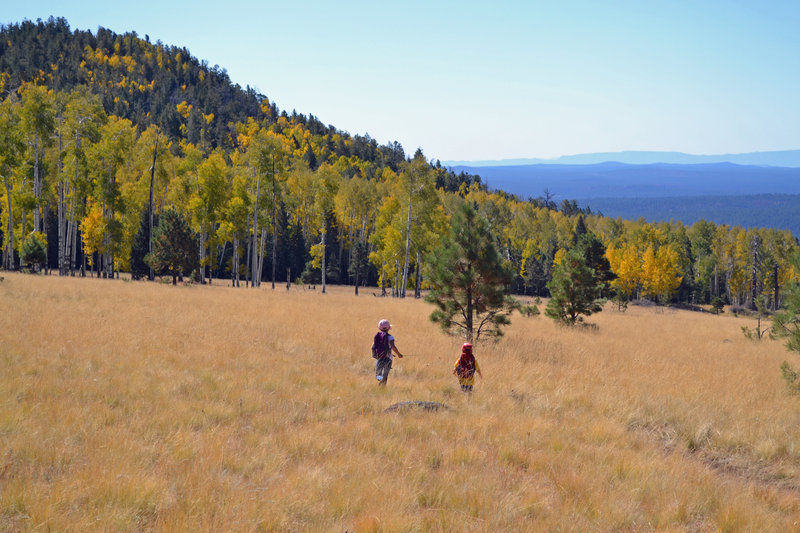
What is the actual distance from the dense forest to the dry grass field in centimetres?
665

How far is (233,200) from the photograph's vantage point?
3797 cm

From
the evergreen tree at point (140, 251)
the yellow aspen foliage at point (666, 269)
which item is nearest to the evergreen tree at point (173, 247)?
the evergreen tree at point (140, 251)

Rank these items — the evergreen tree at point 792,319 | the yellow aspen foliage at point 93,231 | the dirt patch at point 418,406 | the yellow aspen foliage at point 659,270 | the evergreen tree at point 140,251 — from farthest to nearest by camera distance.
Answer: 1. the yellow aspen foliage at point 659,270
2. the evergreen tree at point 140,251
3. the yellow aspen foliage at point 93,231
4. the evergreen tree at point 792,319
5. the dirt patch at point 418,406

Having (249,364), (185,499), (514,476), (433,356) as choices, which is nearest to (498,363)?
(433,356)

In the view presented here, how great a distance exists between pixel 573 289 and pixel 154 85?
146814 millimetres

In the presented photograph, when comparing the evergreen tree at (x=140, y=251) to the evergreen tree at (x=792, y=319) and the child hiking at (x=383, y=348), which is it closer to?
the child hiking at (x=383, y=348)

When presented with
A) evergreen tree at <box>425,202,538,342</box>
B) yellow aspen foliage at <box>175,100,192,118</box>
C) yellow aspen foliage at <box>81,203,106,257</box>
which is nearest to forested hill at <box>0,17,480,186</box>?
yellow aspen foliage at <box>175,100,192,118</box>

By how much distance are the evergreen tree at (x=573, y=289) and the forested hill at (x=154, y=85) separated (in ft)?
291

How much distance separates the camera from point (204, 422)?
660 cm

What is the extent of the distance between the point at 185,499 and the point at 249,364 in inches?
233

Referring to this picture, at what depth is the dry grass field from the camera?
4.52 metres

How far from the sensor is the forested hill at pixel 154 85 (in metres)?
110

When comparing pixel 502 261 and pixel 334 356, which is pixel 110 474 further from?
pixel 502 261

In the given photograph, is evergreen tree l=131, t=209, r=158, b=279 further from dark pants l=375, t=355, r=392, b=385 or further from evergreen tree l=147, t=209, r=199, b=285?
dark pants l=375, t=355, r=392, b=385
